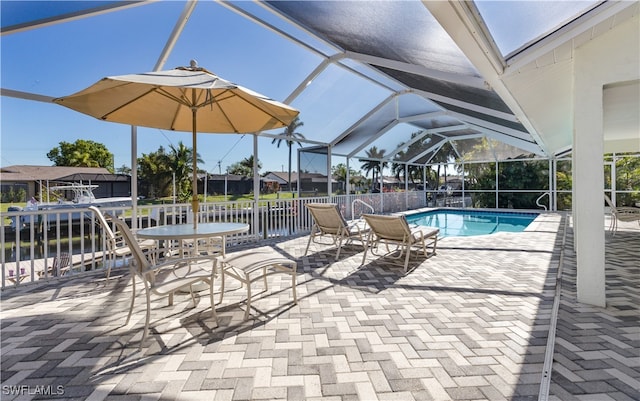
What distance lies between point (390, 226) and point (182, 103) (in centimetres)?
348

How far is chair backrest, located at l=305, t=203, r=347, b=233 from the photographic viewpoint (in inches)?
217

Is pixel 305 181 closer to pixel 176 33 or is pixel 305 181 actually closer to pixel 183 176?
pixel 176 33

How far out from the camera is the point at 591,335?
2.50 metres

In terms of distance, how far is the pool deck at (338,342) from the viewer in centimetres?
185

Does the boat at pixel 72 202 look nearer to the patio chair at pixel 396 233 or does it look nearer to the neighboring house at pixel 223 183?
the patio chair at pixel 396 233

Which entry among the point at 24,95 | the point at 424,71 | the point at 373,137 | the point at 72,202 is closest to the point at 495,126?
the point at 373,137

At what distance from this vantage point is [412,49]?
425 centimetres

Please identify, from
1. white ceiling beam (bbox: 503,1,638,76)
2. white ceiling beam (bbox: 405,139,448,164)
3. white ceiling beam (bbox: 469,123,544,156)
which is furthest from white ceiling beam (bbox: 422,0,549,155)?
white ceiling beam (bbox: 405,139,448,164)

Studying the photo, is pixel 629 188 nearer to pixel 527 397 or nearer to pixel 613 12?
pixel 613 12

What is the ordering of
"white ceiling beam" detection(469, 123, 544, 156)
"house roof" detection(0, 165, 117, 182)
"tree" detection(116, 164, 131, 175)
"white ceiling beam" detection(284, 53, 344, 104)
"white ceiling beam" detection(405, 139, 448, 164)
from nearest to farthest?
"house roof" detection(0, 165, 117, 182) < "tree" detection(116, 164, 131, 175) < "white ceiling beam" detection(284, 53, 344, 104) < "white ceiling beam" detection(469, 123, 544, 156) < "white ceiling beam" detection(405, 139, 448, 164)

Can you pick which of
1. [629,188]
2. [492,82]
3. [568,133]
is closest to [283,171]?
[492,82]

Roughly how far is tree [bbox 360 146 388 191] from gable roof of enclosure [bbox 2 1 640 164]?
3254mm

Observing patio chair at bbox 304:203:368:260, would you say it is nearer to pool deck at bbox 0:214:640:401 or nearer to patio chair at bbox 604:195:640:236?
pool deck at bbox 0:214:640:401

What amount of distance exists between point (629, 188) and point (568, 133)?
8377 millimetres
